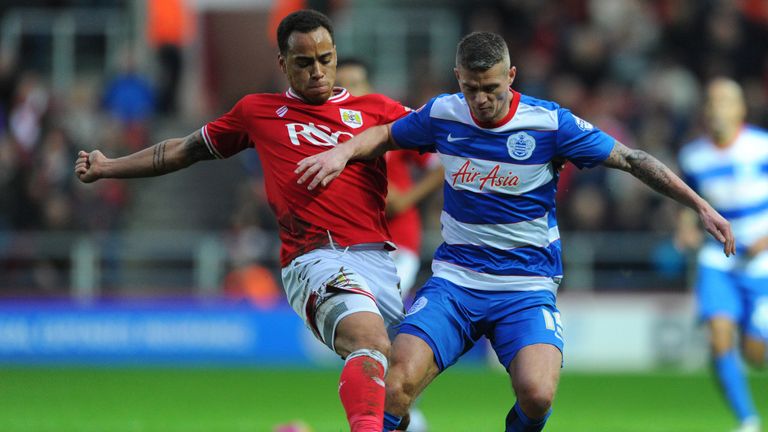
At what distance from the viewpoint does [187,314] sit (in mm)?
18078

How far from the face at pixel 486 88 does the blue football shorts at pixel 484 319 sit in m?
1.02

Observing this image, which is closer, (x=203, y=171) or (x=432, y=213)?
(x=432, y=213)

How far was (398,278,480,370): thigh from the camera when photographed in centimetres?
716

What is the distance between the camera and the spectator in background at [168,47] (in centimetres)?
2138

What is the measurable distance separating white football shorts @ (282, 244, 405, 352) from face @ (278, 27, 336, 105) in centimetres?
90

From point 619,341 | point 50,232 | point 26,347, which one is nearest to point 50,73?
point 50,232

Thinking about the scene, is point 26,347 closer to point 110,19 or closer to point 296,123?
point 110,19

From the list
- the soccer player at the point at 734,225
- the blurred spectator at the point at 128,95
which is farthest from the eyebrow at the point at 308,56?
the blurred spectator at the point at 128,95

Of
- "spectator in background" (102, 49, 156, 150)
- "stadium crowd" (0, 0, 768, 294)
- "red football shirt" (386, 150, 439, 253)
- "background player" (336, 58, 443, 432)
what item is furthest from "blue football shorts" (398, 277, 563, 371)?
"spectator in background" (102, 49, 156, 150)

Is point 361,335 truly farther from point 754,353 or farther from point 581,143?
point 754,353

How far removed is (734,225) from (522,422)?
4117mm

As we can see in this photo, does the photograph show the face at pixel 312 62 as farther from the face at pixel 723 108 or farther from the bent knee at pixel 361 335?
the face at pixel 723 108

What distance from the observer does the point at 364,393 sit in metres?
6.59

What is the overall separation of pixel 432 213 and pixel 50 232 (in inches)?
217
